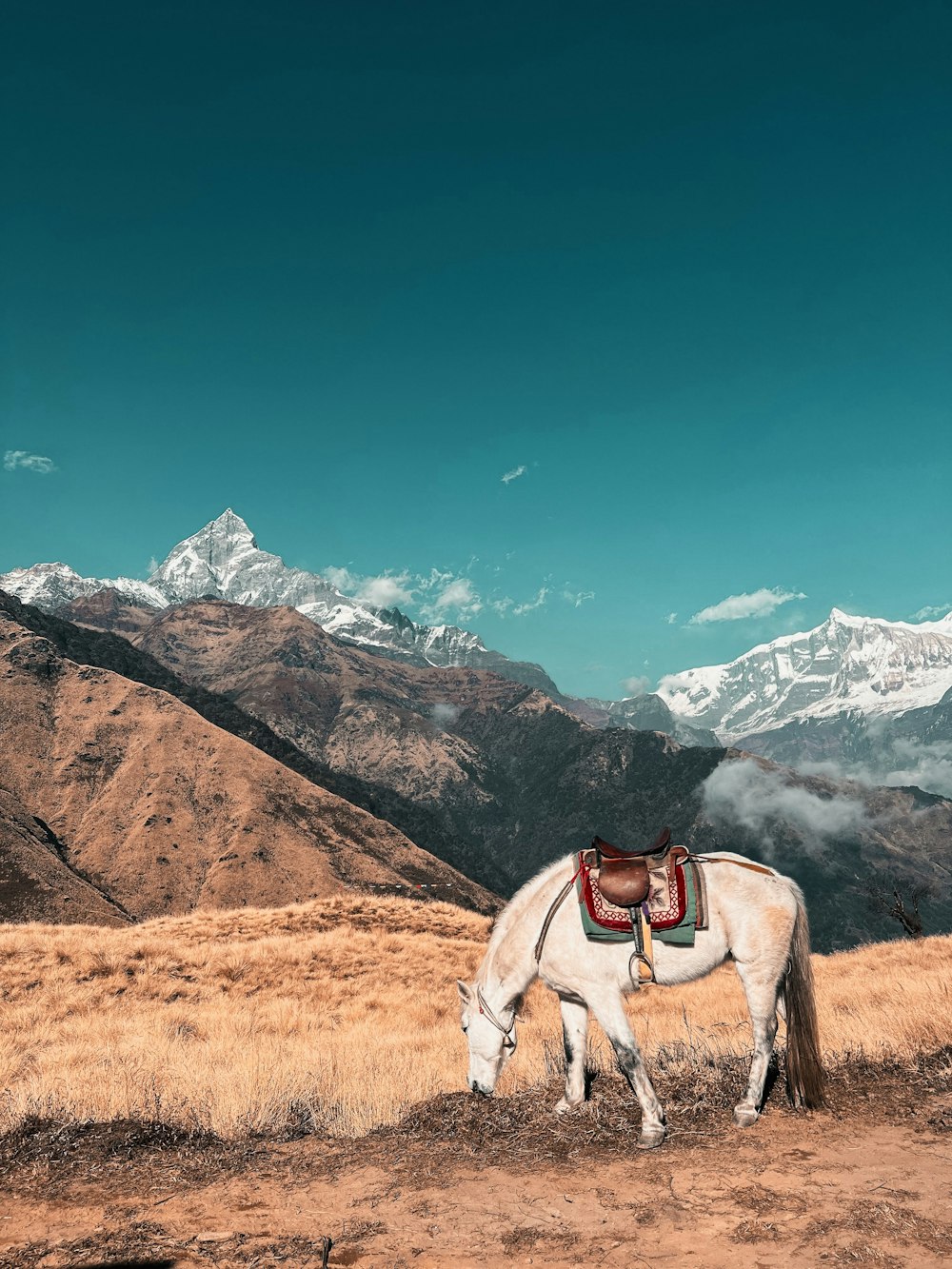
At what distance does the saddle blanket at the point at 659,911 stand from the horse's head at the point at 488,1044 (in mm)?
1744

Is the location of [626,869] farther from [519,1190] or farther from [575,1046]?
[519,1190]

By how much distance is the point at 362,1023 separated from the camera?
57.2 feet

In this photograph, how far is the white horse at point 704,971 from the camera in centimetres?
761

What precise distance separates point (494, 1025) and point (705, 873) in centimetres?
309

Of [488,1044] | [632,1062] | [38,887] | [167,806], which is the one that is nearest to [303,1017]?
[488,1044]

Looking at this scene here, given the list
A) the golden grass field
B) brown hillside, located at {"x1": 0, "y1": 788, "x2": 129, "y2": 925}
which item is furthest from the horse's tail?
brown hillside, located at {"x1": 0, "y1": 788, "x2": 129, "y2": 925}

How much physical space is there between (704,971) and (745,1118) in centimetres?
137

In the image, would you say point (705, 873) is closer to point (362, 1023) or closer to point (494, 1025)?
point (494, 1025)

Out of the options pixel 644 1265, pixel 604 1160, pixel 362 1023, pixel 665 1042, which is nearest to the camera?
pixel 644 1265

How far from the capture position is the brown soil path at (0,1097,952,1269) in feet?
17.5

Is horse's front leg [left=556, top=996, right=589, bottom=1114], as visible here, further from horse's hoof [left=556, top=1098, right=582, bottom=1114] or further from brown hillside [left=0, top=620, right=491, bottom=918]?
brown hillside [left=0, top=620, right=491, bottom=918]

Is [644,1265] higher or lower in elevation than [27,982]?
higher

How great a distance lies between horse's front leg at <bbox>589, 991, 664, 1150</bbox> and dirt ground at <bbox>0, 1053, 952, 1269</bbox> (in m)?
0.20

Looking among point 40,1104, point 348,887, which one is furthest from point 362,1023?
point 348,887
